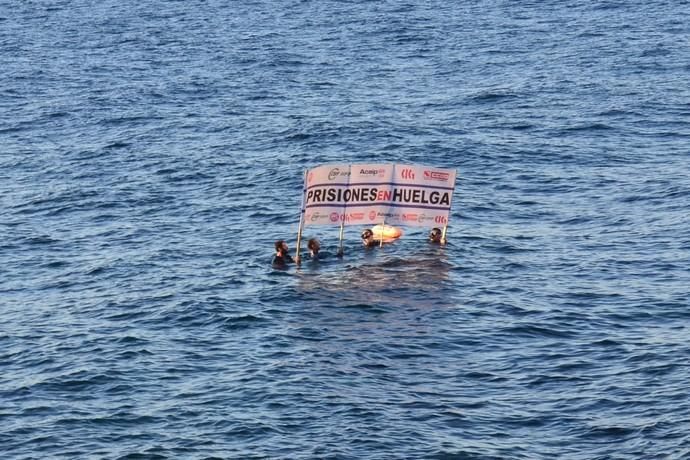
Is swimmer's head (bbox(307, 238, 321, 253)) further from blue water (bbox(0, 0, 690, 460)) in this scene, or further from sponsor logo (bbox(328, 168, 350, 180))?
sponsor logo (bbox(328, 168, 350, 180))

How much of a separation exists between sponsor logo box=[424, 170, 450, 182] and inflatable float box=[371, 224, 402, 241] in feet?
10.8

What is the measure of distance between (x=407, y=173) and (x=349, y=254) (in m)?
4.64

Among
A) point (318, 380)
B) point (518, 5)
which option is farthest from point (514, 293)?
point (518, 5)

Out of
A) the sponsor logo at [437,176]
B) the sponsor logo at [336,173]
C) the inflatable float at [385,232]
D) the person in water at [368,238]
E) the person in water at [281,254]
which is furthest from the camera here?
the inflatable float at [385,232]

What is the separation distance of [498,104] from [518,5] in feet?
128

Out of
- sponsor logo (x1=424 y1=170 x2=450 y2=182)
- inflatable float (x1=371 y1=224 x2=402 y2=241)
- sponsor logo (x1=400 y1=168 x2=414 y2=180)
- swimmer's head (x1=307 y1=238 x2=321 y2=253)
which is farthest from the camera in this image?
inflatable float (x1=371 y1=224 x2=402 y2=241)

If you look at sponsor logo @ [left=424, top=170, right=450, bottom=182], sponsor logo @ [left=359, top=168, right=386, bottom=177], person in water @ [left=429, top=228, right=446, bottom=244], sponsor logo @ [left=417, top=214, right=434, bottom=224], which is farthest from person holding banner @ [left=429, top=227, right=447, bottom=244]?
sponsor logo @ [left=359, top=168, right=386, bottom=177]

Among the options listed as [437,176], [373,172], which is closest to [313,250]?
[373,172]

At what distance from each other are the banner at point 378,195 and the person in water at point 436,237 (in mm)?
538

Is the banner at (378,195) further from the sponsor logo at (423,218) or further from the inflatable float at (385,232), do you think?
the inflatable float at (385,232)

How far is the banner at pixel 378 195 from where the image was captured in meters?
61.1

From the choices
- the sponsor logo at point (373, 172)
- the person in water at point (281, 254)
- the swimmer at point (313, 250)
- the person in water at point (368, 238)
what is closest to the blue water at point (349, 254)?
the person in water at point (281, 254)

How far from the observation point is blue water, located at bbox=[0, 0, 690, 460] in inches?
1754

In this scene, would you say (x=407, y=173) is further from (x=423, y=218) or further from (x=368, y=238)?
(x=368, y=238)
